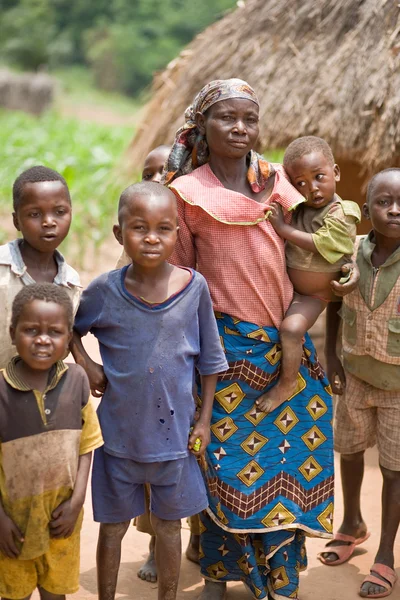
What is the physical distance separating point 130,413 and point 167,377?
16cm

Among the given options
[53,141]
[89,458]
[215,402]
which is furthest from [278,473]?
[53,141]

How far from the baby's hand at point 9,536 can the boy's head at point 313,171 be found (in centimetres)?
145

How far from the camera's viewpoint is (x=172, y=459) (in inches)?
107

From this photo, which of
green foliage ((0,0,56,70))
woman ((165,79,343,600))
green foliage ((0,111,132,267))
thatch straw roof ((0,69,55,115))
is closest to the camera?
woman ((165,79,343,600))

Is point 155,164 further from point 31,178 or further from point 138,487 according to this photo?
point 138,487

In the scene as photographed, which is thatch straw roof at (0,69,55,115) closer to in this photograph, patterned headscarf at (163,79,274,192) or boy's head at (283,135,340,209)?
patterned headscarf at (163,79,274,192)

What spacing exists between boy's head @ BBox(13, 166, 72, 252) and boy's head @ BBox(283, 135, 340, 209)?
0.82 m

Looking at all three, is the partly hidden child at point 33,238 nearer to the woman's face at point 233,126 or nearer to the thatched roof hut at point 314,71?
the woman's face at point 233,126

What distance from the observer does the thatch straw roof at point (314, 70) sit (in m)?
4.97

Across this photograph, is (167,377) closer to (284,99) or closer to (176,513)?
(176,513)

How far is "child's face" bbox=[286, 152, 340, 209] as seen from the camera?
2.99 meters

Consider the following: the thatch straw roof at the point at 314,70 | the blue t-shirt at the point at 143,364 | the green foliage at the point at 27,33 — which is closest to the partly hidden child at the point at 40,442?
the blue t-shirt at the point at 143,364

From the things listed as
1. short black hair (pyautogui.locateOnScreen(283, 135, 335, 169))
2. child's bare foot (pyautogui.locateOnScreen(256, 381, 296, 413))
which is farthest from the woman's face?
child's bare foot (pyautogui.locateOnScreen(256, 381, 296, 413))

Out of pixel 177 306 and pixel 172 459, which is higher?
pixel 177 306
